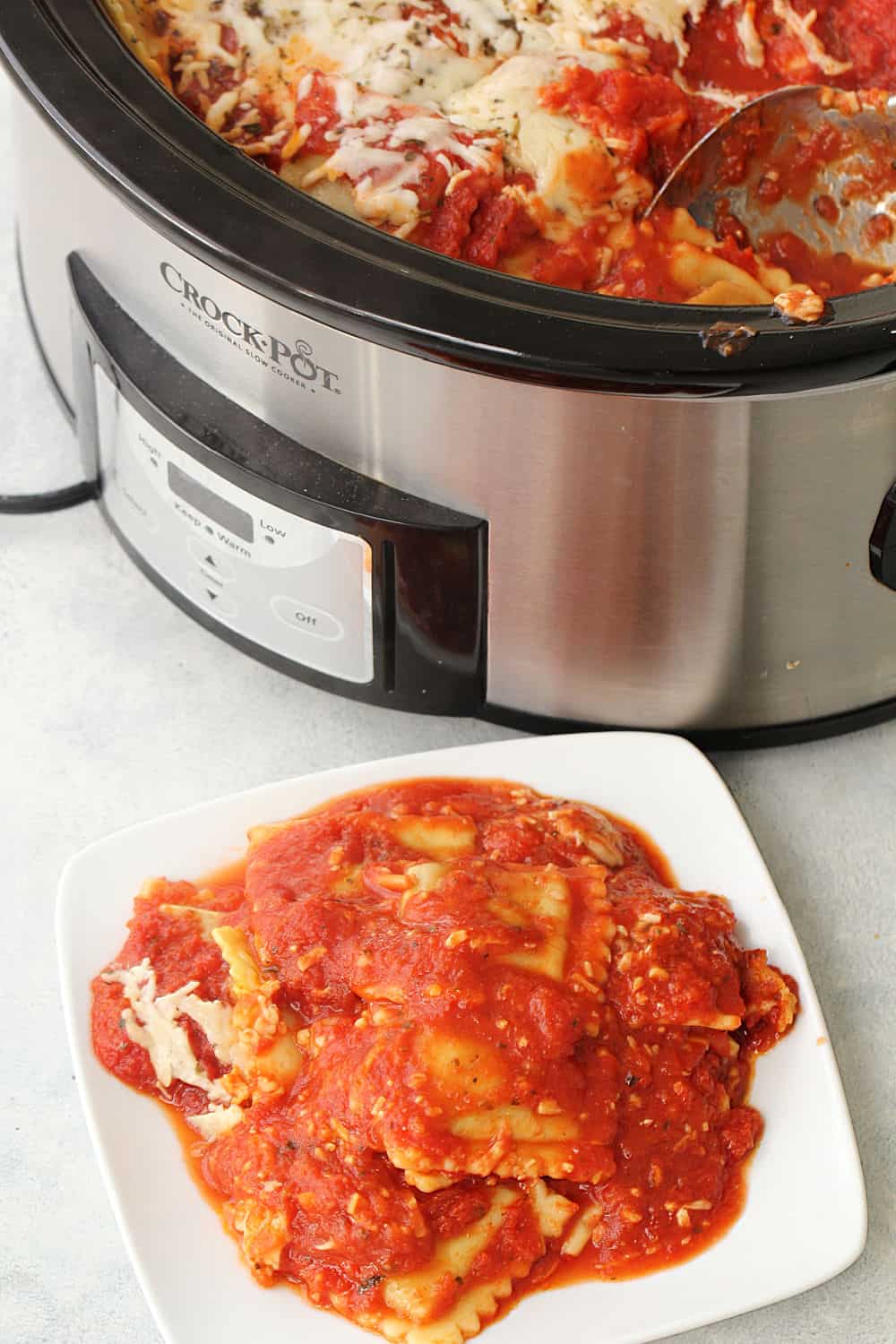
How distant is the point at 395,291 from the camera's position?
3.35ft

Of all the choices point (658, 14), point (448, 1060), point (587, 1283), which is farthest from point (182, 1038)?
point (658, 14)

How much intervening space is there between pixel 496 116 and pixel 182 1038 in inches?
29.3

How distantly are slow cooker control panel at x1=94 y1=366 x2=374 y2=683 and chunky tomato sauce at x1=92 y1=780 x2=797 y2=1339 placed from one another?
190 mm

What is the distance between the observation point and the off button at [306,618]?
4.25 ft

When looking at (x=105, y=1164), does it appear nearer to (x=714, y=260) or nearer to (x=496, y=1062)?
(x=496, y=1062)

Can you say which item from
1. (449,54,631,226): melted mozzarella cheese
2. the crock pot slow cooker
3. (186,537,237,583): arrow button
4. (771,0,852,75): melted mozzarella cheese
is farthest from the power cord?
(771,0,852,75): melted mozzarella cheese

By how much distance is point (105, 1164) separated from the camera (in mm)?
1090

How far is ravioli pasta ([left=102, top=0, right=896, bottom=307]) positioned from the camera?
1182 mm

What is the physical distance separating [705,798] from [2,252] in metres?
1.02

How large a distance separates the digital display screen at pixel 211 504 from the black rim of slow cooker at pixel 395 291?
0.24m


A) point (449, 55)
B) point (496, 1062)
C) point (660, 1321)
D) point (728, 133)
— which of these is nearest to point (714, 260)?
point (728, 133)

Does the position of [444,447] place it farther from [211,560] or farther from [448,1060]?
[448,1060]

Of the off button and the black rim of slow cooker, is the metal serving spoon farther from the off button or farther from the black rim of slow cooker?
the off button

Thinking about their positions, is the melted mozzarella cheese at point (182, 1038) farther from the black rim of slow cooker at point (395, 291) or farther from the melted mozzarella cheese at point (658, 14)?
the melted mozzarella cheese at point (658, 14)
